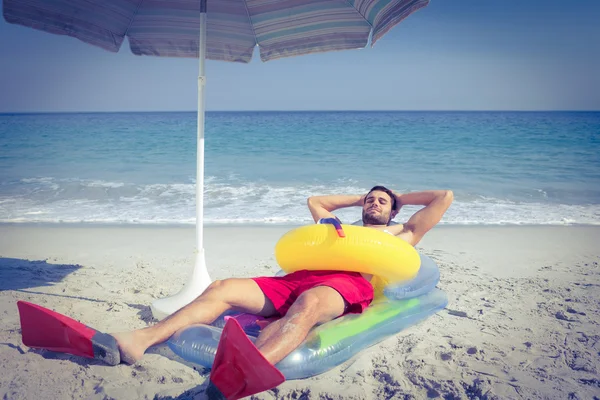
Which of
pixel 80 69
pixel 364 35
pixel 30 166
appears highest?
pixel 80 69

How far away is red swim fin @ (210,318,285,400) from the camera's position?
78.4 inches

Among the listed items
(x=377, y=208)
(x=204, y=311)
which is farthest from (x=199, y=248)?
(x=377, y=208)

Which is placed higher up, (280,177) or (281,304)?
(281,304)

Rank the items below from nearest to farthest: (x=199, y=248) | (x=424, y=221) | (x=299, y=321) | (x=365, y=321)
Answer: (x=299, y=321)
(x=365, y=321)
(x=199, y=248)
(x=424, y=221)

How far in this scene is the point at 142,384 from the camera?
7.76ft

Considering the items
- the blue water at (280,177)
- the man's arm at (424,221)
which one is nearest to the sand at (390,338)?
the man's arm at (424,221)

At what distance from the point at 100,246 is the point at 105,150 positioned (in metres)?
13.2

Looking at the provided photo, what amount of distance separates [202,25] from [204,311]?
177cm

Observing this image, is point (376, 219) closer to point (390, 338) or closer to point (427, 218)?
point (427, 218)

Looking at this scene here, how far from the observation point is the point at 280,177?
38.3 ft

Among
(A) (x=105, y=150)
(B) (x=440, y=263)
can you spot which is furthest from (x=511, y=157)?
(A) (x=105, y=150)

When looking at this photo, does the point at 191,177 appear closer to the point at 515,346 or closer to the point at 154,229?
the point at 154,229

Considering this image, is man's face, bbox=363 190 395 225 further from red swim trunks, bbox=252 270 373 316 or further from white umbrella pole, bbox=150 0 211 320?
white umbrella pole, bbox=150 0 211 320

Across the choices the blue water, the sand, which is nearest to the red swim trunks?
the sand
